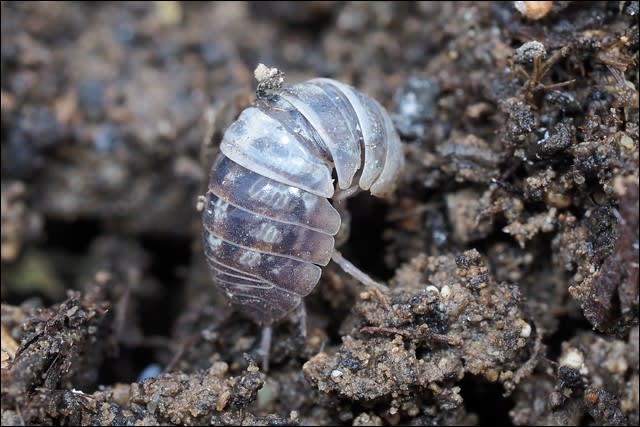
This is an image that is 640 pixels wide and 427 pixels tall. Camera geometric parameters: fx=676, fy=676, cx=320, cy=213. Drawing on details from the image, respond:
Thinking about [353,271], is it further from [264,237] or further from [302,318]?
[264,237]

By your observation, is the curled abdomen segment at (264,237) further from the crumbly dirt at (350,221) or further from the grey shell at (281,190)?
the crumbly dirt at (350,221)

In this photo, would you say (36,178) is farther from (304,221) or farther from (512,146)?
(512,146)

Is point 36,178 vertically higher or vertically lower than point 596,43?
lower

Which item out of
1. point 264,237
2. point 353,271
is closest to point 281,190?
point 264,237

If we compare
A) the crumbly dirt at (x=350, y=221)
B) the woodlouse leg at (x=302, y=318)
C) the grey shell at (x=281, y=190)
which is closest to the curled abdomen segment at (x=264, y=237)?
the grey shell at (x=281, y=190)

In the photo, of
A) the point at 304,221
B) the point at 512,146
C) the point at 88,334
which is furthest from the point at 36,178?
the point at 512,146

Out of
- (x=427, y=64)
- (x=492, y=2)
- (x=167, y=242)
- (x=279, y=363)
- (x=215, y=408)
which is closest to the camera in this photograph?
(x=215, y=408)

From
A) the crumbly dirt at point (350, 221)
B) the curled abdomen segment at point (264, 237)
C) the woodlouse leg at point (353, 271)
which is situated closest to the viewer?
the crumbly dirt at point (350, 221)
